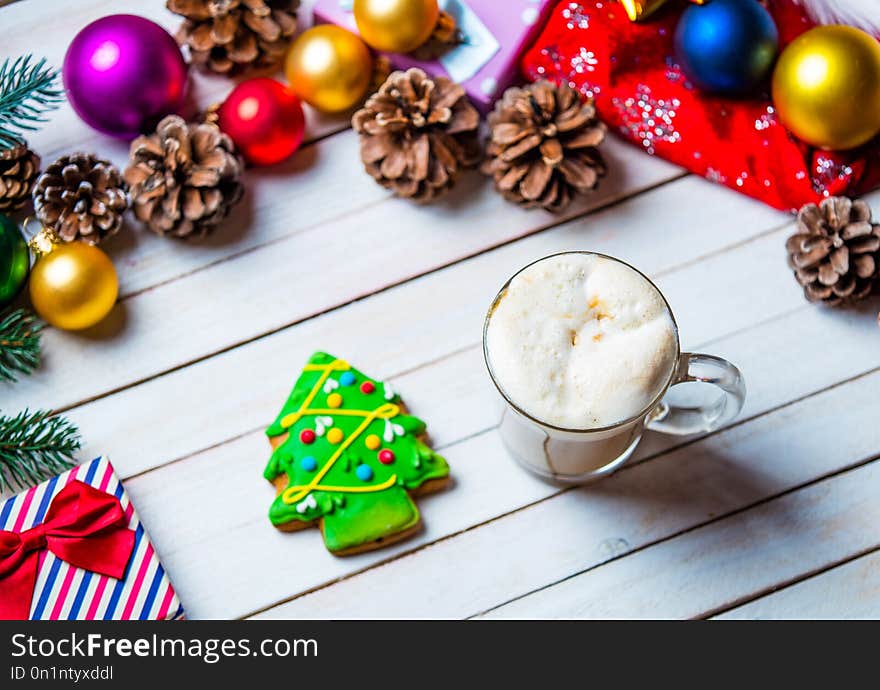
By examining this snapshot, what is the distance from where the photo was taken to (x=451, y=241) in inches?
49.6

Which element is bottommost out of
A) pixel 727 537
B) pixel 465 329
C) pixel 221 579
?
pixel 221 579

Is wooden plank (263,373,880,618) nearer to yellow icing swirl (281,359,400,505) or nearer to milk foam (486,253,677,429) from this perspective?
yellow icing swirl (281,359,400,505)

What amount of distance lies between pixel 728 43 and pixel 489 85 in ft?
0.95

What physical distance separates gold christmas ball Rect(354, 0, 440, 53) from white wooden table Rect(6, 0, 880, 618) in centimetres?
14

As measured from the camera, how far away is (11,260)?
3.83 ft

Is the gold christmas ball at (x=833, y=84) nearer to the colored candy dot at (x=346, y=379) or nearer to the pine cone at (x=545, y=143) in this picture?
the pine cone at (x=545, y=143)

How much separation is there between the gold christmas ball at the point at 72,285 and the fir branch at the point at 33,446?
0.39 feet

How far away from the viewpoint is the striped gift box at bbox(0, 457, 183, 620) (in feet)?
3.71

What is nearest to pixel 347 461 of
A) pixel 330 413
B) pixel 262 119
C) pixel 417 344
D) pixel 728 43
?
pixel 330 413

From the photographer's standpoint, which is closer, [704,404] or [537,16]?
[704,404]

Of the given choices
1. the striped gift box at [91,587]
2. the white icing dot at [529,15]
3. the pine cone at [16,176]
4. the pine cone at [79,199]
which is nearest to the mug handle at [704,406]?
the white icing dot at [529,15]

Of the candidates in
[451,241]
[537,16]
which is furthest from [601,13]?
[451,241]

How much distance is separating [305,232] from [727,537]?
0.64 meters
